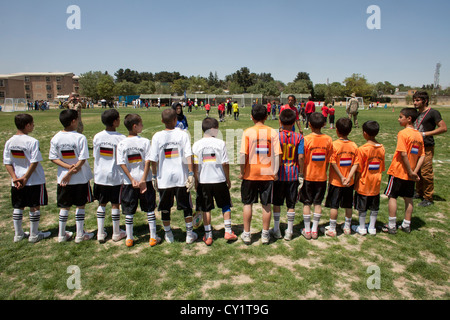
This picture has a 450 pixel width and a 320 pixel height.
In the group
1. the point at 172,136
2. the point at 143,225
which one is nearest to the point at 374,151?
the point at 172,136

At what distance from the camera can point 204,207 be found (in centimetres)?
425

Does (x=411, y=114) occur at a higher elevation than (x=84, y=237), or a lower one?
higher

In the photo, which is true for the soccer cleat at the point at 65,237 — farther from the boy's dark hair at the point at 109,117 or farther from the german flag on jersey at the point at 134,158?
the boy's dark hair at the point at 109,117

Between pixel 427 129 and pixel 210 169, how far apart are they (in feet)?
15.3

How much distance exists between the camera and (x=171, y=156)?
411cm

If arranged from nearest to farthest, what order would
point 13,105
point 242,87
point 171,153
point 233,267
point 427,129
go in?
point 233,267 → point 171,153 → point 427,129 → point 13,105 → point 242,87

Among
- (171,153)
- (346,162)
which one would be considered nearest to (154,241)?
(171,153)

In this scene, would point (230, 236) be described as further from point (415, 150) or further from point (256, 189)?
point (415, 150)

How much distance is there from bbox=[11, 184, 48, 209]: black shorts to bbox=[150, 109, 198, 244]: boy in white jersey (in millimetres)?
1983

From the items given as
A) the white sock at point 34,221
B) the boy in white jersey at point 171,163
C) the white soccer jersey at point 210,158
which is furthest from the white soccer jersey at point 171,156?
the white sock at point 34,221

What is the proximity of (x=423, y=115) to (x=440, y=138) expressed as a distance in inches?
448

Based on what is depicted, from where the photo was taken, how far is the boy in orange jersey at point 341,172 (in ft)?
14.5

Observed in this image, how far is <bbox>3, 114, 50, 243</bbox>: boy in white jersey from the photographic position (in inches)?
166
